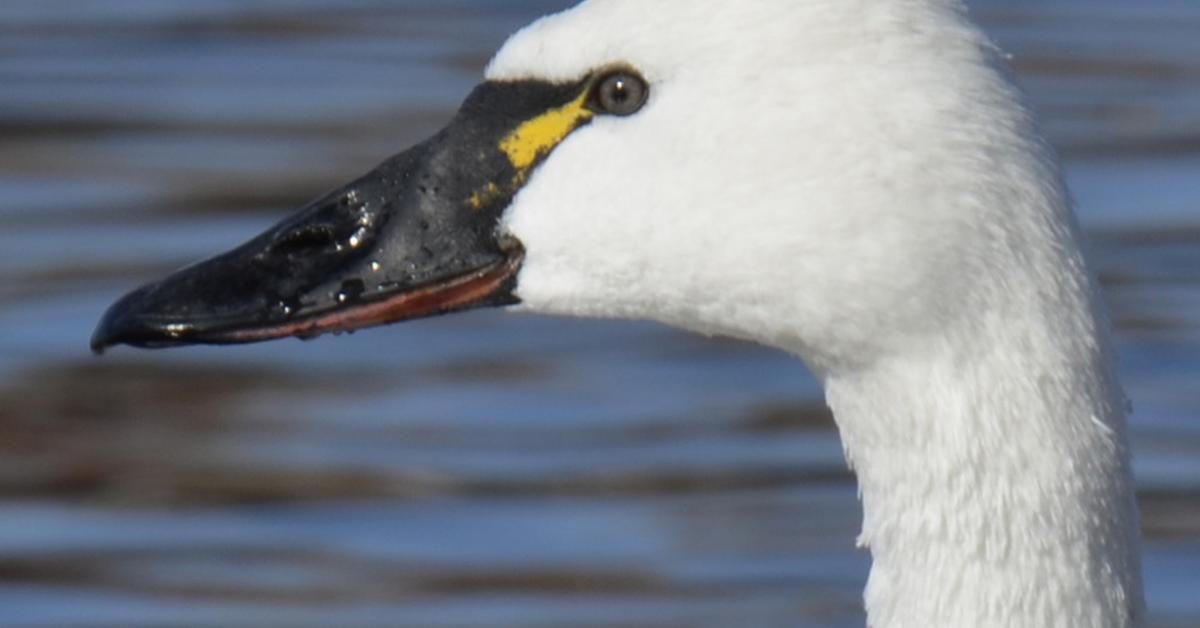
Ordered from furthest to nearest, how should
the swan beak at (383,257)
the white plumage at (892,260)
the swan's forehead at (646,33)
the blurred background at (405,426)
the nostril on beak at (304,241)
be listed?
the blurred background at (405,426)
the nostril on beak at (304,241)
the swan beak at (383,257)
the swan's forehead at (646,33)
the white plumage at (892,260)

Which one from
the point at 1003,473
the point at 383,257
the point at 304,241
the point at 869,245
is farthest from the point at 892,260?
the point at 304,241

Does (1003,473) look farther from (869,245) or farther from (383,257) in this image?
(383,257)

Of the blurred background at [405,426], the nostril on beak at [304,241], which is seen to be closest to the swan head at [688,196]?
the nostril on beak at [304,241]

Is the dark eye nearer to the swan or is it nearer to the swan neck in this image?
the swan

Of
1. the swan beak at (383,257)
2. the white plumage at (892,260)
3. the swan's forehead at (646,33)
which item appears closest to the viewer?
the white plumage at (892,260)

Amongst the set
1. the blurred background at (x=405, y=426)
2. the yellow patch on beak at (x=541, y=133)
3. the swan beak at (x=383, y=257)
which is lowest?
the blurred background at (x=405, y=426)

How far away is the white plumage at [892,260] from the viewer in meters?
4.52

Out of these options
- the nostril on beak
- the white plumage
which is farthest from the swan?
the nostril on beak

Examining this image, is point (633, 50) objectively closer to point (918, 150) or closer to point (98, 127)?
point (918, 150)

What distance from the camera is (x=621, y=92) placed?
4781 mm

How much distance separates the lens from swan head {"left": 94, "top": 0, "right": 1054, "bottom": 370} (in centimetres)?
454

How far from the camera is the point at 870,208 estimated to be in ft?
15.0

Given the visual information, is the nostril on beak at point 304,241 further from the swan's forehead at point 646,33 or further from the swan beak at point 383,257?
the swan's forehead at point 646,33

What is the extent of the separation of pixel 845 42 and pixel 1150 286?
5.79 m
